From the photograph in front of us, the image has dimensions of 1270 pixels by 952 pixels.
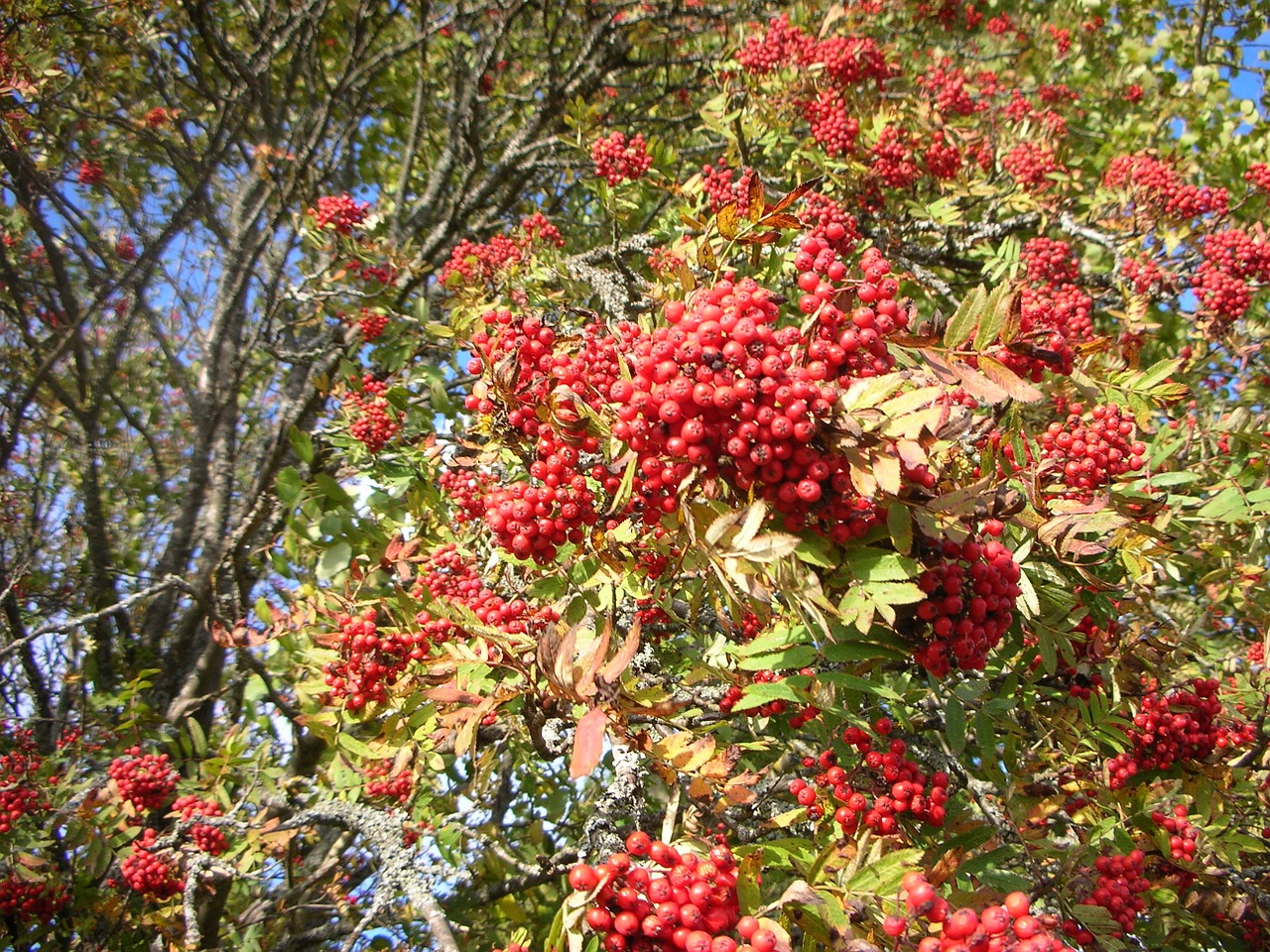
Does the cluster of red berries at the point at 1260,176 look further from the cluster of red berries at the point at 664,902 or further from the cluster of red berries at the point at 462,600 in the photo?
the cluster of red berries at the point at 664,902

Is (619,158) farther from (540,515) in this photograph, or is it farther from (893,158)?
(540,515)

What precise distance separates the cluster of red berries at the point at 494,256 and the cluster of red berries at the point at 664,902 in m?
3.21

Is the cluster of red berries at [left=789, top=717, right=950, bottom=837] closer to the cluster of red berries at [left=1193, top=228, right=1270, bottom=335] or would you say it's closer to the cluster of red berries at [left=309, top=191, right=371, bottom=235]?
the cluster of red berries at [left=1193, top=228, right=1270, bottom=335]

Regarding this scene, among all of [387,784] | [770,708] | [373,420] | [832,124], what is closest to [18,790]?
[387,784]

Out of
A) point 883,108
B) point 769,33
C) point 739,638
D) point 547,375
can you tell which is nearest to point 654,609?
point 739,638

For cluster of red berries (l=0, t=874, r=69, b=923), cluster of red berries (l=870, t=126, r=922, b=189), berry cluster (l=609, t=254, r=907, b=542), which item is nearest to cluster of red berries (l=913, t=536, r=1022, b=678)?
berry cluster (l=609, t=254, r=907, b=542)

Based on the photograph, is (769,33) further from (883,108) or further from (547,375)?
(547,375)

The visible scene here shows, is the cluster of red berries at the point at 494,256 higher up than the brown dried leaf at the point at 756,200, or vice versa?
the cluster of red berries at the point at 494,256

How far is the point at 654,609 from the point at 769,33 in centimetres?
393

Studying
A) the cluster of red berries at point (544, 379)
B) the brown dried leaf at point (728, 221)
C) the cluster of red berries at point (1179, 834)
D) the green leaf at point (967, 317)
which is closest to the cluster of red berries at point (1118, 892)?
the cluster of red berries at point (1179, 834)

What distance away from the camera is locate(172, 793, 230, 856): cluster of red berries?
3.62 meters

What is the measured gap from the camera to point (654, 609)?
265 centimetres

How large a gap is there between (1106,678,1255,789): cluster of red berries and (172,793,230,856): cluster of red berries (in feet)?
12.5

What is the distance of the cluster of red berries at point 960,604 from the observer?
1.49m
